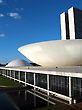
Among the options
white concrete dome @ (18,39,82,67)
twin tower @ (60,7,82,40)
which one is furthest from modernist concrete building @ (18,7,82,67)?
twin tower @ (60,7,82,40)

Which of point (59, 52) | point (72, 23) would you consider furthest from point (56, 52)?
point (72, 23)

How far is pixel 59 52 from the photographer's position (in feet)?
95.0

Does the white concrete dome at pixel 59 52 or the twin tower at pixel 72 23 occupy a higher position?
the twin tower at pixel 72 23

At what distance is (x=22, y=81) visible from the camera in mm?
35875

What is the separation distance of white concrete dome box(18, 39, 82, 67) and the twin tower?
45.9 m

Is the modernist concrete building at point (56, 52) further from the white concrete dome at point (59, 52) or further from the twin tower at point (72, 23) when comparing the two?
the twin tower at point (72, 23)

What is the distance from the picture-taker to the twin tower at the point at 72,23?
246 feet

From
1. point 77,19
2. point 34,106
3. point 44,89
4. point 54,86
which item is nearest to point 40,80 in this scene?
point 44,89

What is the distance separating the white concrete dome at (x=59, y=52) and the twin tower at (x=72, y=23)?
45.9 m

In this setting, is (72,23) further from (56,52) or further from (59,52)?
(59,52)

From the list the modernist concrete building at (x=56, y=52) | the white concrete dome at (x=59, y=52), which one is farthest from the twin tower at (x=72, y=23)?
the white concrete dome at (x=59, y=52)

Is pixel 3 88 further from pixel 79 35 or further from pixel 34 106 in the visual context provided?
pixel 79 35

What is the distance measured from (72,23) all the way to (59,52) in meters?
49.1

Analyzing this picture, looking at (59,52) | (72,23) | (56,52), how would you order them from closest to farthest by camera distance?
(59,52) → (56,52) → (72,23)
